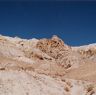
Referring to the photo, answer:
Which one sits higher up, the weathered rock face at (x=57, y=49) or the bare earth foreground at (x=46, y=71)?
the weathered rock face at (x=57, y=49)

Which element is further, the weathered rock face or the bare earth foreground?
the weathered rock face

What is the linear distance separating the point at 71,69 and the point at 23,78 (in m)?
29.4

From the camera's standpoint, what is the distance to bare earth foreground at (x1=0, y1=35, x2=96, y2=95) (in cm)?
3528

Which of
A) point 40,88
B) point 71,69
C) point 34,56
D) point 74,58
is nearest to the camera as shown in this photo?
point 40,88

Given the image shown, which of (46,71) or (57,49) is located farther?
(57,49)

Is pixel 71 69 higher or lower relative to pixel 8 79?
higher

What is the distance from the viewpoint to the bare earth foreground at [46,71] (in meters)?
35.3

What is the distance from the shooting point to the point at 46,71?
6028 centimetres

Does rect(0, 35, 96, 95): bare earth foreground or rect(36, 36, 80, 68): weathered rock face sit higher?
rect(36, 36, 80, 68): weathered rock face

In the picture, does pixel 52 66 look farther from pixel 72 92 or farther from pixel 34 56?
pixel 72 92

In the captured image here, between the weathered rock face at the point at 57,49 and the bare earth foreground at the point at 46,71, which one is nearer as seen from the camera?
the bare earth foreground at the point at 46,71

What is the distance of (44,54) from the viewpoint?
258ft

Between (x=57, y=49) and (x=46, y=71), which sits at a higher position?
(x=57, y=49)

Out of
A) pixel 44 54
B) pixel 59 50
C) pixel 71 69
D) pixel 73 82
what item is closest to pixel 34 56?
pixel 44 54
